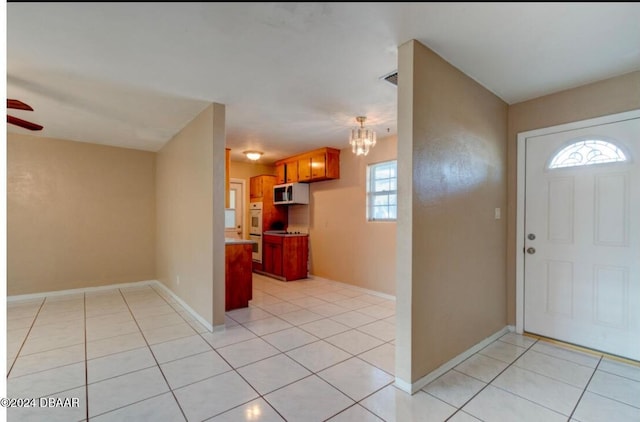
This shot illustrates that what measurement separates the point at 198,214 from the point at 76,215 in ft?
9.41

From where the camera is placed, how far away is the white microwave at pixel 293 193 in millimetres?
5840

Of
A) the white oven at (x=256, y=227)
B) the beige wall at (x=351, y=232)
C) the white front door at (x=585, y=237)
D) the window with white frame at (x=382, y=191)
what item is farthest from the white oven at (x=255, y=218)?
the white front door at (x=585, y=237)

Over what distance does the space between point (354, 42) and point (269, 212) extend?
15.3 ft

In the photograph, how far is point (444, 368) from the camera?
2.38 meters

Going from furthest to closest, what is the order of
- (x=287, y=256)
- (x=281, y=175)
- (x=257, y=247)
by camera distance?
(x=257, y=247), (x=281, y=175), (x=287, y=256)

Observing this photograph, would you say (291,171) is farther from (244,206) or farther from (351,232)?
(351,232)

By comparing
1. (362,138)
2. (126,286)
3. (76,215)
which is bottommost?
(126,286)

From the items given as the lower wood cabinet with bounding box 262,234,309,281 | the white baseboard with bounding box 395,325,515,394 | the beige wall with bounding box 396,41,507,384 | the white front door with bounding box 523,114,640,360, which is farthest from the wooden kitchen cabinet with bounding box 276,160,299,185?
the white baseboard with bounding box 395,325,515,394

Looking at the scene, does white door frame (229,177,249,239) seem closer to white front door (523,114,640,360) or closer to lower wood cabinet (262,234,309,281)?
lower wood cabinet (262,234,309,281)

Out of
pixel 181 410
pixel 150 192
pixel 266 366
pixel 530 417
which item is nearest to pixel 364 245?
pixel 266 366

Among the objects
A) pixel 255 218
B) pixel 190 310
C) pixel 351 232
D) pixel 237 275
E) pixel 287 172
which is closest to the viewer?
pixel 190 310

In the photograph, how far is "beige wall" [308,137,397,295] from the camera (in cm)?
461

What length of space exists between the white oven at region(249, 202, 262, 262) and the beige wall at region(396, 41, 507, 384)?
14.6 feet

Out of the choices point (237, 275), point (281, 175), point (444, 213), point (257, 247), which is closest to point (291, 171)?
point (281, 175)
